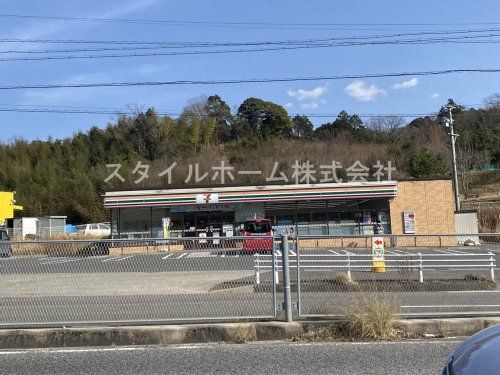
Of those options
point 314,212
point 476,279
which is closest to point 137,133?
point 314,212

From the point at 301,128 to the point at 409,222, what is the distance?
54.2 m

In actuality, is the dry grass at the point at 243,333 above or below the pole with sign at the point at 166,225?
below

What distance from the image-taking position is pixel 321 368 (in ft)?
20.2

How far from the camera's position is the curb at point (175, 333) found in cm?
764

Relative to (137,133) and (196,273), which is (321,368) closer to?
(196,273)

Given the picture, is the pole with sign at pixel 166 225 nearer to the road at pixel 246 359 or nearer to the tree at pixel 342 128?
the road at pixel 246 359

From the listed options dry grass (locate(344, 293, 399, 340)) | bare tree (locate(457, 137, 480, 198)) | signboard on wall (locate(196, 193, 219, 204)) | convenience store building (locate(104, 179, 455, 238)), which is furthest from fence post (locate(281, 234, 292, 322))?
bare tree (locate(457, 137, 480, 198))

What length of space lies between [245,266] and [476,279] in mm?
7966

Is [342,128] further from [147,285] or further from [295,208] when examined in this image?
[147,285]

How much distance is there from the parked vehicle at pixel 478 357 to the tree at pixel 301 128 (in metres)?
82.4

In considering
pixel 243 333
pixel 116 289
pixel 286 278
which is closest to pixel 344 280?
pixel 286 278

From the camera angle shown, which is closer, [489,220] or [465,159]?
[489,220]

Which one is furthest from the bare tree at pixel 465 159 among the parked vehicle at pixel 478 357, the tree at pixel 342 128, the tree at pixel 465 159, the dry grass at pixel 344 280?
the parked vehicle at pixel 478 357

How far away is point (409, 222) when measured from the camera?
34094mm
